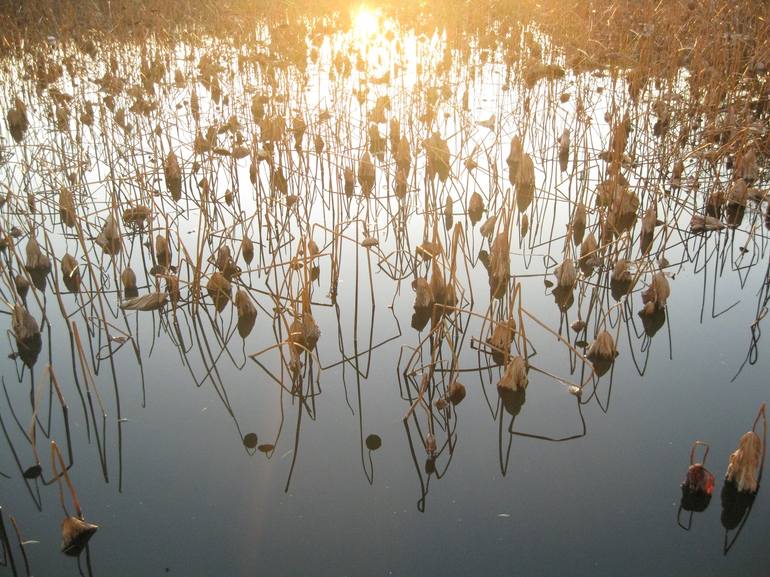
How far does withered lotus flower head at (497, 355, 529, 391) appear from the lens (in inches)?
43.6

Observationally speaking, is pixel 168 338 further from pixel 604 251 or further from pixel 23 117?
pixel 23 117

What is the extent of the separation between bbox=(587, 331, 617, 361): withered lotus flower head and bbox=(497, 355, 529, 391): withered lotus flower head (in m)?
0.16

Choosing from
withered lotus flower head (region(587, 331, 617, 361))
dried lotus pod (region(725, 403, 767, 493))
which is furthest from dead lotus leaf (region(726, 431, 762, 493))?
withered lotus flower head (region(587, 331, 617, 361))

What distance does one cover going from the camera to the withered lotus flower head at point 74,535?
844 mm

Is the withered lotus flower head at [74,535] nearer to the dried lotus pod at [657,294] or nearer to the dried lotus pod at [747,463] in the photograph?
the dried lotus pod at [747,463]

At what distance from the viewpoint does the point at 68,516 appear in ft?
2.92

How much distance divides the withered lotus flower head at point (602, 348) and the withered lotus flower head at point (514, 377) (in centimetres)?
16

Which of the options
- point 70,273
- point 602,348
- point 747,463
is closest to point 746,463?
point 747,463

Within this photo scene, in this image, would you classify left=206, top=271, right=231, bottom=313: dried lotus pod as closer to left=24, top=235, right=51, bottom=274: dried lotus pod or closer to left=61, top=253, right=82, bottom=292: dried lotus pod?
left=61, top=253, right=82, bottom=292: dried lotus pod

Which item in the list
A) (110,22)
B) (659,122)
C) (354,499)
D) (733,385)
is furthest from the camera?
(110,22)

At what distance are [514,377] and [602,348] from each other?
0.21 metres

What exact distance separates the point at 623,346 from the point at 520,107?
5.67ft

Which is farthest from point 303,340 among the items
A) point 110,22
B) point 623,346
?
point 110,22

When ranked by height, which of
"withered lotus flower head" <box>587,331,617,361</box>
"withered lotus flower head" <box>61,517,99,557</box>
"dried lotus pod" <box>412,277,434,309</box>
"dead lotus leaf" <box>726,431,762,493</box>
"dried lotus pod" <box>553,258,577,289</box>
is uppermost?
"dried lotus pod" <box>553,258,577,289</box>
